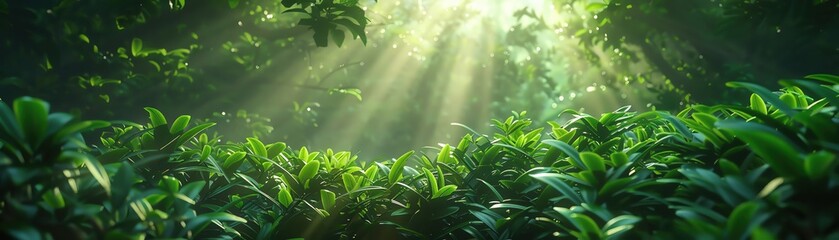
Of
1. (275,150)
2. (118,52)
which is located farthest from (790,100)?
(118,52)

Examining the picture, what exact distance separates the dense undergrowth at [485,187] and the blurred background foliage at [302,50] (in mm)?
1087

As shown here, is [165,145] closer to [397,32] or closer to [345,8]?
[345,8]

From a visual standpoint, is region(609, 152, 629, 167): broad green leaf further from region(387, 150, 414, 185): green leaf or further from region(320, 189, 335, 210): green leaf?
region(320, 189, 335, 210): green leaf

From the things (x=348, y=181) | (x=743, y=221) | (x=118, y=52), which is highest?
(x=118, y=52)

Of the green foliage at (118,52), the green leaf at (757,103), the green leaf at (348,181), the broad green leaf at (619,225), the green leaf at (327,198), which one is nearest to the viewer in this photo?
the broad green leaf at (619,225)

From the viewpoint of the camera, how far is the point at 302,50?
8.42 metres

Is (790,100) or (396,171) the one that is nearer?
(790,100)

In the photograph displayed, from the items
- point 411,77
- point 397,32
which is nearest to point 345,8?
point 397,32

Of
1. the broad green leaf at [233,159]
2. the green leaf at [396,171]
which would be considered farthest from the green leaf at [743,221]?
the broad green leaf at [233,159]

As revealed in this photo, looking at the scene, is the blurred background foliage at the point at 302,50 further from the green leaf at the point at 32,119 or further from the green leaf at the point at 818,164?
the green leaf at the point at 818,164

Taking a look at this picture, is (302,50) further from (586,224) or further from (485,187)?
(586,224)

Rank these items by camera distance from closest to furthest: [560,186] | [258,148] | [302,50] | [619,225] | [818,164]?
[818,164] < [619,225] < [560,186] < [258,148] < [302,50]

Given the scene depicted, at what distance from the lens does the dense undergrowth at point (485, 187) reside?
1.20 metres

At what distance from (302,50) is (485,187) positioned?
678cm
